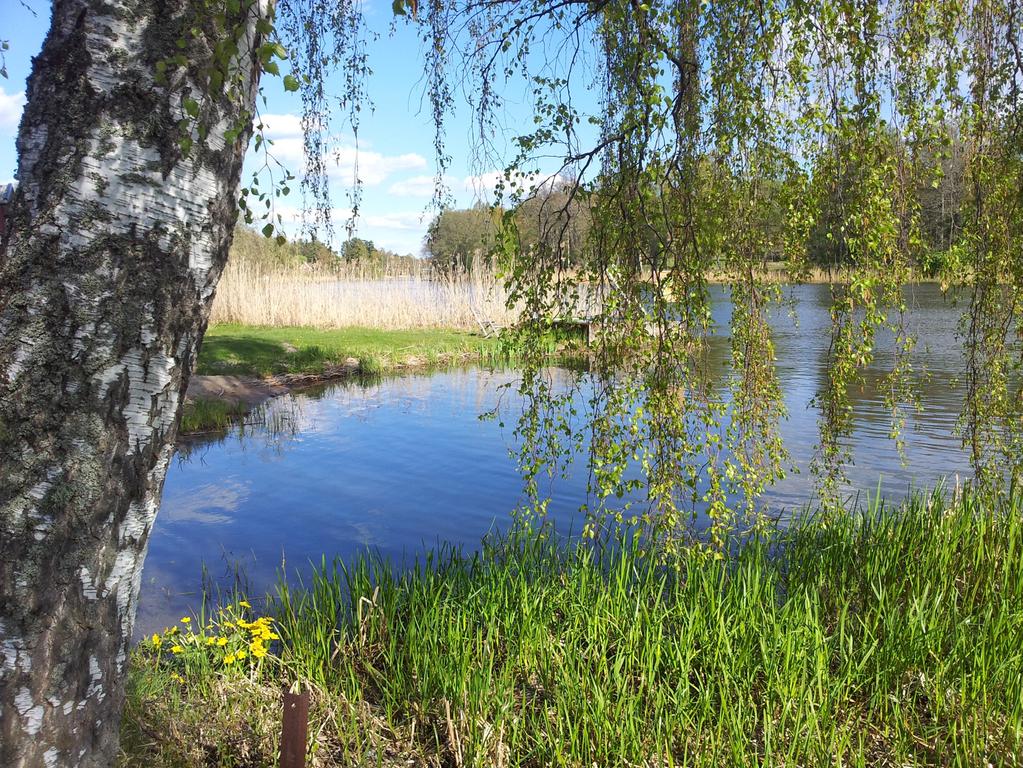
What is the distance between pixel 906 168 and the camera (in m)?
3.53

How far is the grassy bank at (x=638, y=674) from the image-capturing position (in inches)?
109

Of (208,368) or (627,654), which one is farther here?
(208,368)

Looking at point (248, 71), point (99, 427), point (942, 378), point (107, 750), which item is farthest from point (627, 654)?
→ point (942, 378)

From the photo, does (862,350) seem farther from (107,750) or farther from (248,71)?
(107,750)

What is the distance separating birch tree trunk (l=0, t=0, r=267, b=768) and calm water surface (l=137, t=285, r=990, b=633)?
8.27ft

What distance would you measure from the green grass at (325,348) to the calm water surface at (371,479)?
5.33ft

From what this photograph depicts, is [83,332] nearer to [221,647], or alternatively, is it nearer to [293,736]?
[293,736]

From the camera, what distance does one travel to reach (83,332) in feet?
5.50

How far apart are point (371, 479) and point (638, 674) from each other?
545cm

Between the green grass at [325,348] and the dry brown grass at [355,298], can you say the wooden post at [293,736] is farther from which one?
the dry brown grass at [355,298]

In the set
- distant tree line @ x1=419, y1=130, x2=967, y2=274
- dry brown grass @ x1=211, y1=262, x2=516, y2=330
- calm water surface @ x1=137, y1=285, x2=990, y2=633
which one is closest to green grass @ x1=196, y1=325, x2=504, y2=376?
dry brown grass @ x1=211, y1=262, x2=516, y2=330

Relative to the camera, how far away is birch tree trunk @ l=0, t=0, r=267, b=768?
1665 millimetres

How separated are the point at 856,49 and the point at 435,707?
10.0ft

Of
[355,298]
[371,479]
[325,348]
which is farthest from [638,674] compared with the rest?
[355,298]
